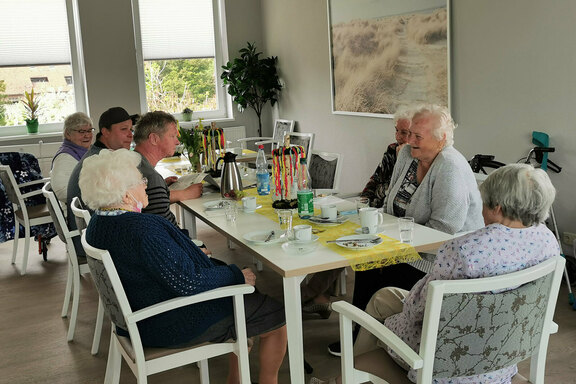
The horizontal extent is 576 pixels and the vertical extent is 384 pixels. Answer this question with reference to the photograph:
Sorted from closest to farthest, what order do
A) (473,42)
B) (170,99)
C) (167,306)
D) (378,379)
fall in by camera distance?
(378,379) → (167,306) → (473,42) → (170,99)

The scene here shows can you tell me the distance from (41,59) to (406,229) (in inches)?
229

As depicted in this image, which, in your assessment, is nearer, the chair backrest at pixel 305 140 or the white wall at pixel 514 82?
the white wall at pixel 514 82

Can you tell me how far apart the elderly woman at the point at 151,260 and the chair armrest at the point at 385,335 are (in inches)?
20.5

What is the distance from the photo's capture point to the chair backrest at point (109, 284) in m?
2.04

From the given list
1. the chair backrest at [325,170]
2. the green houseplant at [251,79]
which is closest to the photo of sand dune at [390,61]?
the chair backrest at [325,170]

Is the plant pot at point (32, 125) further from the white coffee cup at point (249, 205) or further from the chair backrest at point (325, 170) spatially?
the white coffee cup at point (249, 205)

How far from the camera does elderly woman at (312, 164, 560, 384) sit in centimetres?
175

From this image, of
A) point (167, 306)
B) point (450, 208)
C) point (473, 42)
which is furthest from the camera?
point (473, 42)

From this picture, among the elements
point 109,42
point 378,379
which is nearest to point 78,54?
point 109,42

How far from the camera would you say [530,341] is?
5.92 feet

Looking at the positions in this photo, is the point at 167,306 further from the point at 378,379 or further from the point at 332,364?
the point at 332,364

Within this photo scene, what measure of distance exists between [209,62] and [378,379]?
6.47 meters

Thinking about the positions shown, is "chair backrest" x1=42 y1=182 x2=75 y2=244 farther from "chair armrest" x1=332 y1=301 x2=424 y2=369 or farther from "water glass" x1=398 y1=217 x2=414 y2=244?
"chair armrest" x1=332 y1=301 x2=424 y2=369

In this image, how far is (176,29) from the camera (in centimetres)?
761
